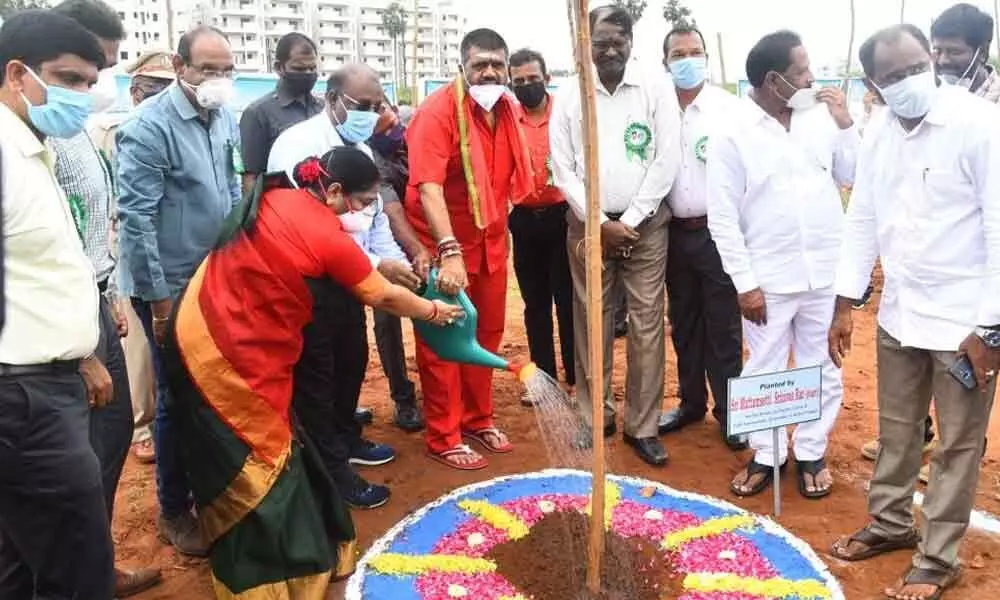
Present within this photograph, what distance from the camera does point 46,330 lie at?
241 centimetres

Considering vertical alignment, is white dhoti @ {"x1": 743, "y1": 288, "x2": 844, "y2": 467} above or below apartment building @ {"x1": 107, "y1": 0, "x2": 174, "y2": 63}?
below

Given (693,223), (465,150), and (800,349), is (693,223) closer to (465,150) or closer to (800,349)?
(800,349)

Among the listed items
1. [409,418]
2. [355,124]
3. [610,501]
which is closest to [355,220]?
[355,124]

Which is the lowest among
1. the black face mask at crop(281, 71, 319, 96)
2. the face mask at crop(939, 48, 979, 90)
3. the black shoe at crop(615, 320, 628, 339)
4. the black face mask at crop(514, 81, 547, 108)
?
the black shoe at crop(615, 320, 628, 339)

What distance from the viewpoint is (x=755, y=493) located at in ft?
14.0

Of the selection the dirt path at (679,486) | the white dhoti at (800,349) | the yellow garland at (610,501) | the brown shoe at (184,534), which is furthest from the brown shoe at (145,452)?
the white dhoti at (800,349)

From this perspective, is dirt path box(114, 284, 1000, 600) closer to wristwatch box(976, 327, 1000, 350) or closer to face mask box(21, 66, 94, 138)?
wristwatch box(976, 327, 1000, 350)

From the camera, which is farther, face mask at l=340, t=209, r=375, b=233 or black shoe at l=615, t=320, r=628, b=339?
black shoe at l=615, t=320, r=628, b=339

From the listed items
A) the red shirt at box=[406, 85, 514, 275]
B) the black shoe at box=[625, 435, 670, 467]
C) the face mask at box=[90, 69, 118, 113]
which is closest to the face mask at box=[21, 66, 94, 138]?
the face mask at box=[90, 69, 118, 113]

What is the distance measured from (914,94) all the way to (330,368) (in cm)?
266

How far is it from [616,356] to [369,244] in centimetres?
312

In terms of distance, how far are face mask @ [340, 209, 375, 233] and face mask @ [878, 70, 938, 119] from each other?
6.96 feet

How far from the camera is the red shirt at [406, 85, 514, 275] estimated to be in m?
4.23

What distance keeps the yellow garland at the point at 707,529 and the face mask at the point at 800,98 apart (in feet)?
6.45
